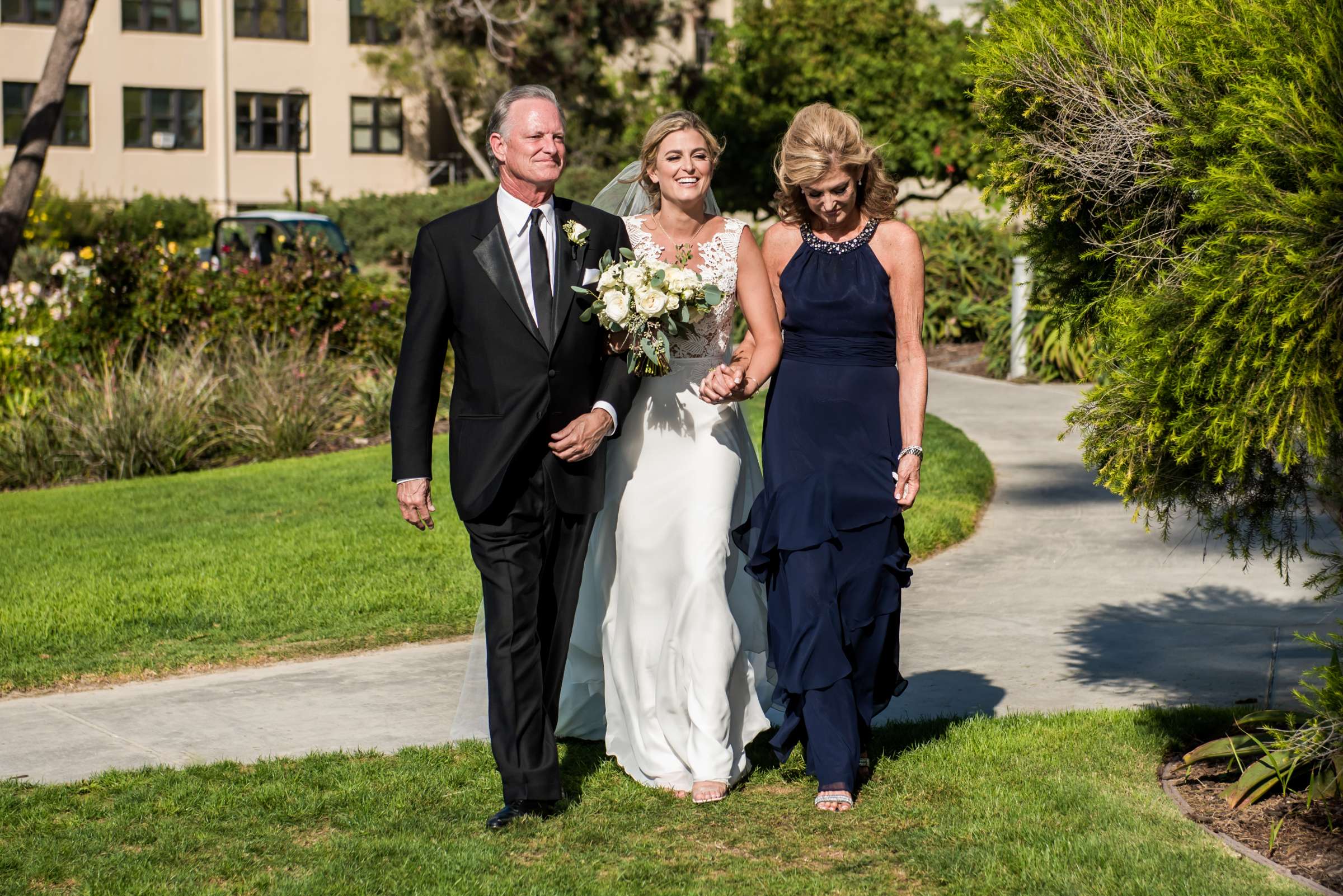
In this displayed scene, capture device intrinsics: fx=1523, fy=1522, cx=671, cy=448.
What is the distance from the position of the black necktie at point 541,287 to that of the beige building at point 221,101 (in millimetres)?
39184

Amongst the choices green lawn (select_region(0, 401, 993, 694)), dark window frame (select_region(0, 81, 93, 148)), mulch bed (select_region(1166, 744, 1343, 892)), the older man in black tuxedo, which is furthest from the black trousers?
dark window frame (select_region(0, 81, 93, 148))

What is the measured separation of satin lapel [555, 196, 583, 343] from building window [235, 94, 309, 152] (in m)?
42.4

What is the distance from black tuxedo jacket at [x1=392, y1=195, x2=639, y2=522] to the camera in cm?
466

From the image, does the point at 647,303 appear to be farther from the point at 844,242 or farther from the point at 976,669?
the point at 976,669

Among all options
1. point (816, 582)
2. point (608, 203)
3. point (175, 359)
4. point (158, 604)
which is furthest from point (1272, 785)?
point (175, 359)

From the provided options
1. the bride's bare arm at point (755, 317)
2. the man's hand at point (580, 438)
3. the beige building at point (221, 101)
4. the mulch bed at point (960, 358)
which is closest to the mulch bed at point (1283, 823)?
the bride's bare arm at point (755, 317)

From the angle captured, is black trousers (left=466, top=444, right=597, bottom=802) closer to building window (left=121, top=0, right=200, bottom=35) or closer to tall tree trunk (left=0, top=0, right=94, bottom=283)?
tall tree trunk (left=0, top=0, right=94, bottom=283)

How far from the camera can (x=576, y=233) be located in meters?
4.79

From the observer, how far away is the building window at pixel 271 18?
4462 centimetres

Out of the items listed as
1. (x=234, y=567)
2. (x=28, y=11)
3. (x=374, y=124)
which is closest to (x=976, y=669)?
(x=234, y=567)

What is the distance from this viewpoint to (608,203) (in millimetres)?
6012

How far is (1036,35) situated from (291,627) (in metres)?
4.48

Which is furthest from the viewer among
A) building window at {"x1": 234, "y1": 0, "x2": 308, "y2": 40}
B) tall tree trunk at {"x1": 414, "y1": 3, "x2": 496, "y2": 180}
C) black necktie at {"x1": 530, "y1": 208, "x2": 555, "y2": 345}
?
→ building window at {"x1": 234, "y1": 0, "x2": 308, "y2": 40}

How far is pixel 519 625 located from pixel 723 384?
990 mm
